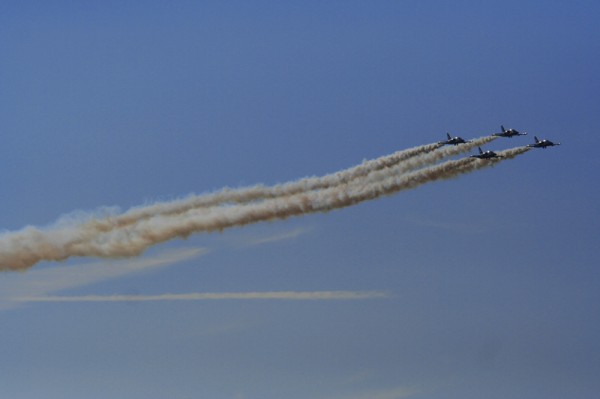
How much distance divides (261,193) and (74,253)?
18.9 meters

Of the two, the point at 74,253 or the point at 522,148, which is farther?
the point at 522,148

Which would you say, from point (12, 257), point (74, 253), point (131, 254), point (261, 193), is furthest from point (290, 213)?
point (12, 257)

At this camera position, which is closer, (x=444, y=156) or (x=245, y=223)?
(x=245, y=223)

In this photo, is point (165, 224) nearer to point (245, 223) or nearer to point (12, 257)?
point (245, 223)

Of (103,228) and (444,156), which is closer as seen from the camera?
(103,228)

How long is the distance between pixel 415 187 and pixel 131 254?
28731 millimetres

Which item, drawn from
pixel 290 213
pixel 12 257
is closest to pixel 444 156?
pixel 290 213

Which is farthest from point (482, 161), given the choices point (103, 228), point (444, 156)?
point (103, 228)

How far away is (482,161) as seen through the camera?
85.3m

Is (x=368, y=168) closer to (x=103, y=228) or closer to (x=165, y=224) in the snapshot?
(x=165, y=224)

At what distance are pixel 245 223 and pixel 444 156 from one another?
75.7 feet

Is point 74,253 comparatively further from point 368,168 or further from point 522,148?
point 522,148

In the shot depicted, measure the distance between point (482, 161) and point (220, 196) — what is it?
2858cm

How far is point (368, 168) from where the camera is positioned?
3130 inches
